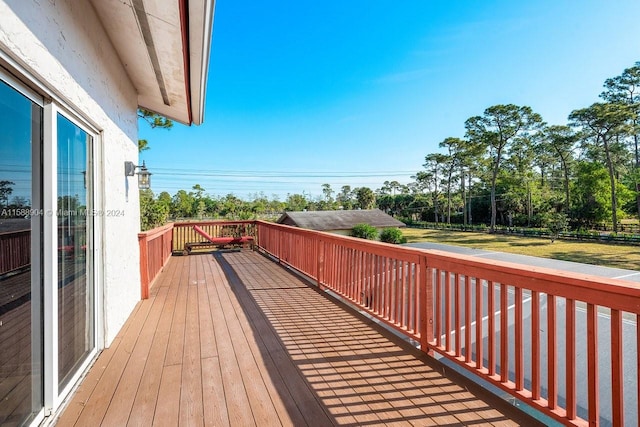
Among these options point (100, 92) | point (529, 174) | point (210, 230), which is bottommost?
point (210, 230)

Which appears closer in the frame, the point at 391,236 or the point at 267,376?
the point at 267,376

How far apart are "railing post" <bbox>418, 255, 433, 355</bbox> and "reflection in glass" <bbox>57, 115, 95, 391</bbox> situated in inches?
94.7

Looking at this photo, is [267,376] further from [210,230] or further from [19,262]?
[210,230]

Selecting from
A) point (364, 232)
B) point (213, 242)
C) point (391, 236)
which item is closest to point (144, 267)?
point (213, 242)

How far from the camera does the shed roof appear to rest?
25.0 m

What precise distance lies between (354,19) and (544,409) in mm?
16007

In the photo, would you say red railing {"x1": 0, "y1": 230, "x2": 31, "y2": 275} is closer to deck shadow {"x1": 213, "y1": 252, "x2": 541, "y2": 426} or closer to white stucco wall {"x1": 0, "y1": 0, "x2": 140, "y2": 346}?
white stucco wall {"x1": 0, "y1": 0, "x2": 140, "y2": 346}

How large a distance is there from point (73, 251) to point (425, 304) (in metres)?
2.54

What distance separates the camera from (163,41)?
9.24ft

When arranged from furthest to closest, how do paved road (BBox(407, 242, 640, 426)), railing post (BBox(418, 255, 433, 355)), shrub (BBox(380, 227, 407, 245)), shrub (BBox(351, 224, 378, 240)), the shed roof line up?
shrub (BBox(380, 227, 407, 245)) → the shed roof → shrub (BBox(351, 224, 378, 240)) → paved road (BBox(407, 242, 640, 426)) → railing post (BBox(418, 255, 433, 355))

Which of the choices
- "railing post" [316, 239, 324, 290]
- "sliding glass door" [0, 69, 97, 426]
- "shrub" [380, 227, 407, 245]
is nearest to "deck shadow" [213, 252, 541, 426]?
"railing post" [316, 239, 324, 290]

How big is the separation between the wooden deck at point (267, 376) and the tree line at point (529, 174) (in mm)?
13868

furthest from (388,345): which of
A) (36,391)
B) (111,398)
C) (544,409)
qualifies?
(36,391)

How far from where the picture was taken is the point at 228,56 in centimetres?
1614
